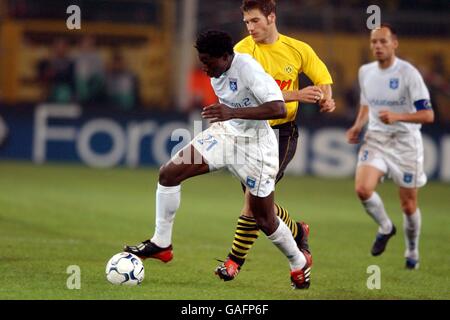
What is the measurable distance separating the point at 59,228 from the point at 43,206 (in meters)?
2.07

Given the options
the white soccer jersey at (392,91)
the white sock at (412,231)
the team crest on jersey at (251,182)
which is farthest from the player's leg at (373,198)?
the team crest on jersey at (251,182)

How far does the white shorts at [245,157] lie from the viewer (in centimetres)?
785

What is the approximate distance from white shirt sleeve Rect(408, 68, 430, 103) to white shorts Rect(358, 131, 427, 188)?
0.51 m

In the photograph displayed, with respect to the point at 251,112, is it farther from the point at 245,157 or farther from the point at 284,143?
the point at 284,143

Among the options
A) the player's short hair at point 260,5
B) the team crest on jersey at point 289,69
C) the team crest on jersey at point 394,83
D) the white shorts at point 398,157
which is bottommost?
the white shorts at point 398,157

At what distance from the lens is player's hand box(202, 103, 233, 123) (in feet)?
24.2

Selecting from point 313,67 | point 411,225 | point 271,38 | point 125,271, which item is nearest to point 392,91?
point 411,225

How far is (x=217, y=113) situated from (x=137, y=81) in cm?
1295

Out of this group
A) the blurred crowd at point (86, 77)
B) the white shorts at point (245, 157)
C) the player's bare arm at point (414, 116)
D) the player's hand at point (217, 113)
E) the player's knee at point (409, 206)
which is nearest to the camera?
the player's hand at point (217, 113)

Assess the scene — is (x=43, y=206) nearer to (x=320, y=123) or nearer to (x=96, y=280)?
(x=96, y=280)

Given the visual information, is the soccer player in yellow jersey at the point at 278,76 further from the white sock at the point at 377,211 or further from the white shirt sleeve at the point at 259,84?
the white sock at the point at 377,211

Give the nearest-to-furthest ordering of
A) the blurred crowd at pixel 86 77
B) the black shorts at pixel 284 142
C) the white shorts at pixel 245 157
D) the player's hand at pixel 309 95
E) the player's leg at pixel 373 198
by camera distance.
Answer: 1. the white shorts at pixel 245 157
2. the player's hand at pixel 309 95
3. the black shorts at pixel 284 142
4. the player's leg at pixel 373 198
5. the blurred crowd at pixel 86 77

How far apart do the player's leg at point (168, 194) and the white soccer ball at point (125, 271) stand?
268 mm
